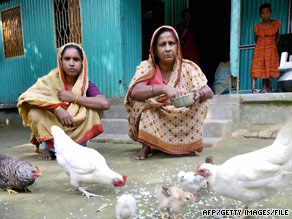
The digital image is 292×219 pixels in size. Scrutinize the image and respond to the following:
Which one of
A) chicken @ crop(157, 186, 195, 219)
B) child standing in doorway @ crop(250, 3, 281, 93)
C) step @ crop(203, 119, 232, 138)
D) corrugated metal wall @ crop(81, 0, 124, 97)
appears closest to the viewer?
chicken @ crop(157, 186, 195, 219)

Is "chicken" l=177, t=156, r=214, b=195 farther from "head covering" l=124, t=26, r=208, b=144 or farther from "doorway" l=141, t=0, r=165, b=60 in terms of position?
"doorway" l=141, t=0, r=165, b=60

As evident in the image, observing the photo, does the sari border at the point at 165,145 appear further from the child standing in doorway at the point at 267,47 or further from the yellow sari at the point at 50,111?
the child standing in doorway at the point at 267,47

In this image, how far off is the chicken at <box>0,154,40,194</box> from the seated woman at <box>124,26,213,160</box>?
1.47 metres

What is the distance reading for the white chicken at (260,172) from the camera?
5.15ft

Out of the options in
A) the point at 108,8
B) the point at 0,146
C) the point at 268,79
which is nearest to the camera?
the point at 0,146

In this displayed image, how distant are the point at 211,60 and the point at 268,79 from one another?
9.06ft

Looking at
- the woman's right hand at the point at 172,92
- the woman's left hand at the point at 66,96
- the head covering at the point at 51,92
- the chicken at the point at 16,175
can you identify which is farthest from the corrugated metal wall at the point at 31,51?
the chicken at the point at 16,175

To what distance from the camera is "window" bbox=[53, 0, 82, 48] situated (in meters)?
6.21

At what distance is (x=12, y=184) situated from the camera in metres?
2.20

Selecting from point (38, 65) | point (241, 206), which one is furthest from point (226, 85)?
point (38, 65)

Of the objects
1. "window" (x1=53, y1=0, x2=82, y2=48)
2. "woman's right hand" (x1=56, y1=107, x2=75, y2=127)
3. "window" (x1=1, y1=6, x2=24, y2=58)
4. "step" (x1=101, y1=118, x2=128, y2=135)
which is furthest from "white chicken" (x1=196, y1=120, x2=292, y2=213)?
"window" (x1=1, y1=6, x2=24, y2=58)

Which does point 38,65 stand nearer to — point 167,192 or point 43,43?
point 43,43

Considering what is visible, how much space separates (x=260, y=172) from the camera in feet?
5.13

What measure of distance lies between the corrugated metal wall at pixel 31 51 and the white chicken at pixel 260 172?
249 inches
